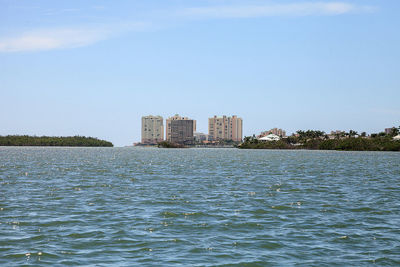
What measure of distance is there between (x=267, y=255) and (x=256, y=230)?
4.58m

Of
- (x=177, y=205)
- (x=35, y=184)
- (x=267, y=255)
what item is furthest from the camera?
(x=35, y=184)

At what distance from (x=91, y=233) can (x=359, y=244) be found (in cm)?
1111

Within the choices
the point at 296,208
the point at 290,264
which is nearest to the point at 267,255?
the point at 290,264

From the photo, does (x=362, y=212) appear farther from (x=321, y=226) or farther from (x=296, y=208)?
(x=321, y=226)

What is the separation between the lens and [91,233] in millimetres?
20828

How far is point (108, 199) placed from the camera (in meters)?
32.8

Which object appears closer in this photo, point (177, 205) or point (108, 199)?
point (177, 205)

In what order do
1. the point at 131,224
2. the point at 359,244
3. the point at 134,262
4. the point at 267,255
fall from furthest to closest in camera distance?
the point at 131,224
the point at 359,244
the point at 267,255
the point at 134,262

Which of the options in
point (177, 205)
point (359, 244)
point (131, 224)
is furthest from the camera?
point (177, 205)

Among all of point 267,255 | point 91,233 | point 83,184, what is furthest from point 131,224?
point 83,184

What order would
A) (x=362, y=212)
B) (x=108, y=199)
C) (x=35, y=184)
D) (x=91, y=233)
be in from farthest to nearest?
(x=35, y=184), (x=108, y=199), (x=362, y=212), (x=91, y=233)

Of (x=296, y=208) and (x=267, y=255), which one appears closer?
(x=267, y=255)

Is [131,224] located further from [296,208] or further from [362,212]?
[362,212]

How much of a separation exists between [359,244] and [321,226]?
12.5 feet
